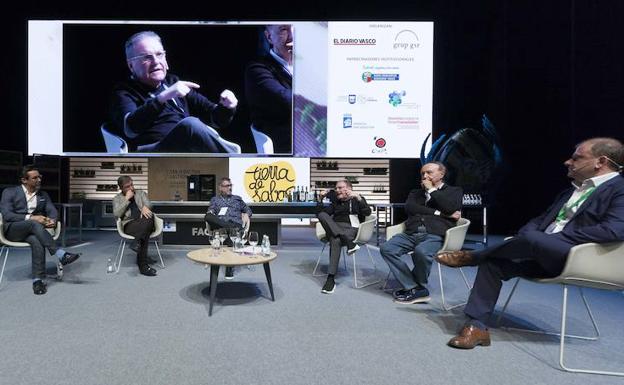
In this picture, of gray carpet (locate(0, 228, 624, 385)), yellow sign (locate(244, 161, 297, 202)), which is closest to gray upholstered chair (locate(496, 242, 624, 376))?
gray carpet (locate(0, 228, 624, 385))

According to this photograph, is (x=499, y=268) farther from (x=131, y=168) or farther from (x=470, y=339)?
(x=131, y=168)

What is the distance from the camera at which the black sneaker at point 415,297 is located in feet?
11.6

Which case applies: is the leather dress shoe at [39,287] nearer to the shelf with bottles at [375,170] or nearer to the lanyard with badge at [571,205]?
the lanyard with badge at [571,205]

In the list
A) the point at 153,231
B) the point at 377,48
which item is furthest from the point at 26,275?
the point at 377,48

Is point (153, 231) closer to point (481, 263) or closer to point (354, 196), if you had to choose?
point (354, 196)

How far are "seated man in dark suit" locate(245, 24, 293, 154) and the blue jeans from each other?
4.30 m

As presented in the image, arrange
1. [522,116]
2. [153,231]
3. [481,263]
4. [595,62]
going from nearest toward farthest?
[481,263]
[153,231]
[595,62]
[522,116]

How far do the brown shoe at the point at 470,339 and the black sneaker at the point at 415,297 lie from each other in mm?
949

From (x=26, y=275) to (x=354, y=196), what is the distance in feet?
12.8

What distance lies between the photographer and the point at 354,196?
455 cm

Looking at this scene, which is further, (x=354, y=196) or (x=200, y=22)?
(x=200, y=22)

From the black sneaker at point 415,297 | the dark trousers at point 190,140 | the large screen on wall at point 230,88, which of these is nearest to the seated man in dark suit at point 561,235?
the black sneaker at point 415,297

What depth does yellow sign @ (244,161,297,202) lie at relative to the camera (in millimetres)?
9039

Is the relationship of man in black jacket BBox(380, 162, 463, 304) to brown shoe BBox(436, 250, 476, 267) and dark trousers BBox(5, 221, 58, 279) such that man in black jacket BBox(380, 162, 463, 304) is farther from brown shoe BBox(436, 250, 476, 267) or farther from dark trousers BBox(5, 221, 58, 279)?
dark trousers BBox(5, 221, 58, 279)
